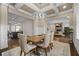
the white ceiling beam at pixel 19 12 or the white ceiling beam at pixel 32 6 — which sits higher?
the white ceiling beam at pixel 32 6

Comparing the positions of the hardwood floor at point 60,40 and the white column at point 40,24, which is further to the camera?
the white column at point 40,24

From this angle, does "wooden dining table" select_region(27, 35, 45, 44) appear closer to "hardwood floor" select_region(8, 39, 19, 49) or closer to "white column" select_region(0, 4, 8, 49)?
"hardwood floor" select_region(8, 39, 19, 49)

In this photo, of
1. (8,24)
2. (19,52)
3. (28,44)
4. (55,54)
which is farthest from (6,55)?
(55,54)

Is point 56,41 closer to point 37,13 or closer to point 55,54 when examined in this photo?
point 55,54

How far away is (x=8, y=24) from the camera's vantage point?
1960 mm

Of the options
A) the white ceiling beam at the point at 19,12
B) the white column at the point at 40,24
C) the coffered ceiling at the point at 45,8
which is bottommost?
the white column at the point at 40,24

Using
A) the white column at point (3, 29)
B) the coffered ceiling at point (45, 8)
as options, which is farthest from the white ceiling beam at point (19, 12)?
the white column at point (3, 29)

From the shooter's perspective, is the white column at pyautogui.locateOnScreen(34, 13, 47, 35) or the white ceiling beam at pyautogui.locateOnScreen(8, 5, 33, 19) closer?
the white ceiling beam at pyautogui.locateOnScreen(8, 5, 33, 19)

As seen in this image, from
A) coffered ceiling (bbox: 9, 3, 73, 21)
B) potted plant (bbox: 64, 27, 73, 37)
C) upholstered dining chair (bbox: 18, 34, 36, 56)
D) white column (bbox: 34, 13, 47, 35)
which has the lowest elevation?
upholstered dining chair (bbox: 18, 34, 36, 56)

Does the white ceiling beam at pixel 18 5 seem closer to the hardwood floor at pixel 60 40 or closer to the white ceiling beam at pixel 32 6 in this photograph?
the white ceiling beam at pixel 32 6

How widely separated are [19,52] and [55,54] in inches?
29.3

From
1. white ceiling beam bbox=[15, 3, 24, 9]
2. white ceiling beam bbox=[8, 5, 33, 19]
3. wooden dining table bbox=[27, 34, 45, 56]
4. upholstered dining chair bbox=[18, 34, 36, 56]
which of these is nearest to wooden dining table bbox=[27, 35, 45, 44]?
wooden dining table bbox=[27, 34, 45, 56]

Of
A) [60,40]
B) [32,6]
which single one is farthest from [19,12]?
[60,40]

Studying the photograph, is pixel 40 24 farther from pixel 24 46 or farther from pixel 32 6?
pixel 24 46
